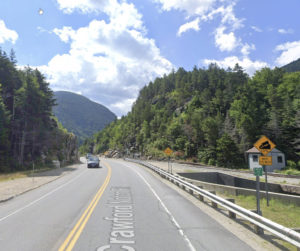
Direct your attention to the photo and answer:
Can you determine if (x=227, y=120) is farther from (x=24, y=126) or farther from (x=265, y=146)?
(x=265, y=146)

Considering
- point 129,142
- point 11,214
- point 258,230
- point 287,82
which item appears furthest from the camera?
point 129,142

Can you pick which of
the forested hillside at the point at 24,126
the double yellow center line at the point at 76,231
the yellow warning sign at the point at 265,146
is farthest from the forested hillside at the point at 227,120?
the double yellow center line at the point at 76,231

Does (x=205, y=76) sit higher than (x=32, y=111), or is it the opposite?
(x=205, y=76)

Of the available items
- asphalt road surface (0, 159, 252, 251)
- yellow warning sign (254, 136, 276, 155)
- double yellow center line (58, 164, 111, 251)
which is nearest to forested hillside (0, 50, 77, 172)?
asphalt road surface (0, 159, 252, 251)

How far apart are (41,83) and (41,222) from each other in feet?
162

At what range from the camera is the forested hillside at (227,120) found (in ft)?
171

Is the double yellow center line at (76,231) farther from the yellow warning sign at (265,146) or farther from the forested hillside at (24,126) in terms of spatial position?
the forested hillside at (24,126)

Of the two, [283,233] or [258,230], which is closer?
[283,233]

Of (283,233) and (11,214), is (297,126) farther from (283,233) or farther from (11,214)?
(11,214)

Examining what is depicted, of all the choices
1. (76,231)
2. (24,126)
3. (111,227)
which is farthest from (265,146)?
(24,126)

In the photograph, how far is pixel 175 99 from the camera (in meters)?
107

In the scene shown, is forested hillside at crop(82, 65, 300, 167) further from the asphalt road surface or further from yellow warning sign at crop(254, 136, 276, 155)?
the asphalt road surface

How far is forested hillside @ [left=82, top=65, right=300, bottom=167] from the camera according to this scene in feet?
171

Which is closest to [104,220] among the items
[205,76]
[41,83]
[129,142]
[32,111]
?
[32,111]
